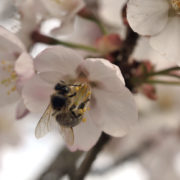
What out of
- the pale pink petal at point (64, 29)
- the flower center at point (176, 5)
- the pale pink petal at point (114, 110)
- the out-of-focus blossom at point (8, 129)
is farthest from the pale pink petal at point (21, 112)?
the out-of-focus blossom at point (8, 129)

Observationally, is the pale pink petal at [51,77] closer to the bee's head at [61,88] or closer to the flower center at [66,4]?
the bee's head at [61,88]

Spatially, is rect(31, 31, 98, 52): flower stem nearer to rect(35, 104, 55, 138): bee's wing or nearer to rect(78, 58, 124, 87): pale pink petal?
rect(78, 58, 124, 87): pale pink petal

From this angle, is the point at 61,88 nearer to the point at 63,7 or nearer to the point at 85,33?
the point at 63,7

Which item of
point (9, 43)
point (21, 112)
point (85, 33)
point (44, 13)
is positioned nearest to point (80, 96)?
point (21, 112)

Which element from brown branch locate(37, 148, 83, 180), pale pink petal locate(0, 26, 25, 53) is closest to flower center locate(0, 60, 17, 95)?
pale pink petal locate(0, 26, 25, 53)

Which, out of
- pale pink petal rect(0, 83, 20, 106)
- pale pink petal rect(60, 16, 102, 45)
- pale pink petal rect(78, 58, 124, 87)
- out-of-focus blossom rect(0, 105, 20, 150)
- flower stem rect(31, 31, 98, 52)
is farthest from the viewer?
out-of-focus blossom rect(0, 105, 20, 150)
